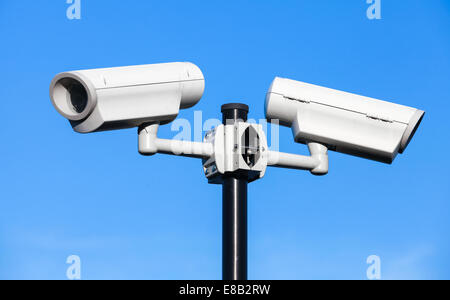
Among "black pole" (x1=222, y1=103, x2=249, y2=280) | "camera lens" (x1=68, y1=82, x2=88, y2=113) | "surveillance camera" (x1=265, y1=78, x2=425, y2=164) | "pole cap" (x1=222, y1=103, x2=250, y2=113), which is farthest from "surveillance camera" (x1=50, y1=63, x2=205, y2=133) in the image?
"surveillance camera" (x1=265, y1=78, x2=425, y2=164)

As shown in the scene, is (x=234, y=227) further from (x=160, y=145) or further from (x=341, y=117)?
(x=341, y=117)

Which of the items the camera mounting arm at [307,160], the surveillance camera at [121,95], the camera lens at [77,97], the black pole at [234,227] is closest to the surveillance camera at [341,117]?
the camera mounting arm at [307,160]

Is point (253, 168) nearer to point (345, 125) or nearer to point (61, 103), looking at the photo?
point (345, 125)

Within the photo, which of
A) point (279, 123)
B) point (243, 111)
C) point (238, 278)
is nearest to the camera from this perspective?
point (238, 278)

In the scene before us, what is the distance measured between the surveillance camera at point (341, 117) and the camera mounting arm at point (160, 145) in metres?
1.18

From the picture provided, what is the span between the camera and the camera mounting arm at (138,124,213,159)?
7.07 m

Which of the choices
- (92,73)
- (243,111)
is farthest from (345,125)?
Answer: (92,73)

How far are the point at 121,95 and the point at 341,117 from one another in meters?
2.44

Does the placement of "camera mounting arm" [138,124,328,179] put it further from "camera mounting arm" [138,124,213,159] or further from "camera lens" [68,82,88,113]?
"camera lens" [68,82,88,113]

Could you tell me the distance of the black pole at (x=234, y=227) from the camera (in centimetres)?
693

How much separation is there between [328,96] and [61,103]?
2835 millimetres

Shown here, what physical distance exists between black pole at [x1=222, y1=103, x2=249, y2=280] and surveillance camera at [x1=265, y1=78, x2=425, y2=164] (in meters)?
1.00
